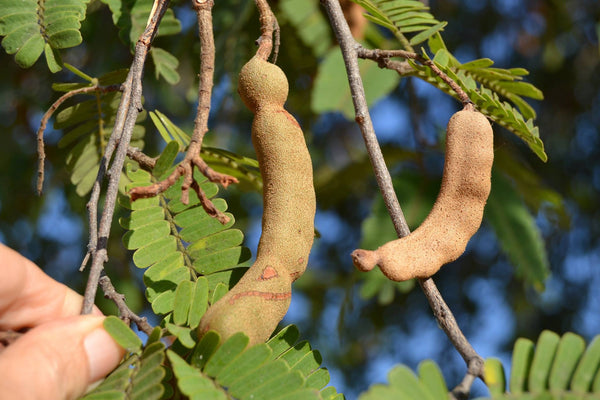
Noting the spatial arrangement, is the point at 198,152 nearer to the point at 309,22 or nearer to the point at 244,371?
the point at 244,371

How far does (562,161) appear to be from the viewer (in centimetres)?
256

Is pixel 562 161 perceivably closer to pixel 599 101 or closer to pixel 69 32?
pixel 599 101

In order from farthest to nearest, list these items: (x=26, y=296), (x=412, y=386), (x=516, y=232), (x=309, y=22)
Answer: (x=309, y=22)
(x=516, y=232)
(x=26, y=296)
(x=412, y=386)

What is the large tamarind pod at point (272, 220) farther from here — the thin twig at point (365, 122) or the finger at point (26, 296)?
the finger at point (26, 296)

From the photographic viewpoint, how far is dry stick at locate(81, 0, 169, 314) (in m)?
0.68

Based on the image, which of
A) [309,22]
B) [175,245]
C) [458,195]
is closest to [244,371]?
[175,245]

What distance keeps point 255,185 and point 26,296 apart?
48 cm

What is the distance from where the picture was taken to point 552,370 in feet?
2.09

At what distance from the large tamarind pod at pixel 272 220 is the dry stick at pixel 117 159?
0.13m

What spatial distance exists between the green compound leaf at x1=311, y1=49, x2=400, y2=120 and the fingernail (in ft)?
3.01

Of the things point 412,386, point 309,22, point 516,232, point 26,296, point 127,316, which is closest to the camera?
point 412,386

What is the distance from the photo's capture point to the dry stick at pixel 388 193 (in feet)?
2.21

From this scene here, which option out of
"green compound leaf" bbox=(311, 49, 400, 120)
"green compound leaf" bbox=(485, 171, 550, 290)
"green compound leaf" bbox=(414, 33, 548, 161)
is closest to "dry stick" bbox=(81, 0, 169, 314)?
"green compound leaf" bbox=(414, 33, 548, 161)

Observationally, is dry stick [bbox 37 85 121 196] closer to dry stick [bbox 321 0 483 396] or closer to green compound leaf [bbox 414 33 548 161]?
dry stick [bbox 321 0 483 396]
